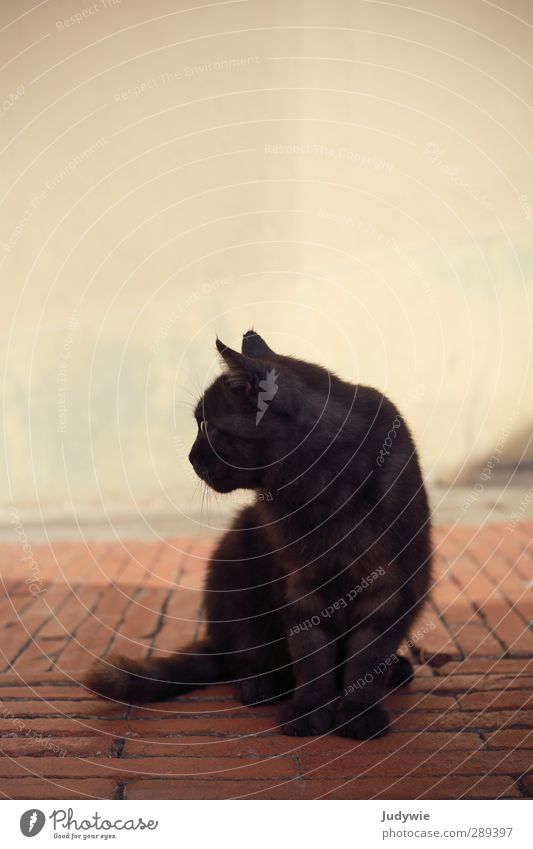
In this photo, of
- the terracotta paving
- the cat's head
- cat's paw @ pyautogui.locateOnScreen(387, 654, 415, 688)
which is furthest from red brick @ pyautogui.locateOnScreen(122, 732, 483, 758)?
the cat's head

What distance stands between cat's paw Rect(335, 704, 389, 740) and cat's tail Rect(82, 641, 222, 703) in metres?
0.47

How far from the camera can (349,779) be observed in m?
2.06

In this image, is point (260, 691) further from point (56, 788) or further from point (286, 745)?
point (56, 788)

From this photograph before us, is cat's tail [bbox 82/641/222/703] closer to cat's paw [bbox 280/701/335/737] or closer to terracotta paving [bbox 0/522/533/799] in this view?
terracotta paving [bbox 0/522/533/799]

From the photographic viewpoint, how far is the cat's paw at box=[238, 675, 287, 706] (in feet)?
8.36

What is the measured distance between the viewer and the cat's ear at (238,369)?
2.16 m

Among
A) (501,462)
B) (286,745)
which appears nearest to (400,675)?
(286,745)

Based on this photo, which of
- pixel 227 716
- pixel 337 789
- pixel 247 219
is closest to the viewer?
pixel 337 789

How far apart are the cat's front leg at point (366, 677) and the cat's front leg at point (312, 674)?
5cm

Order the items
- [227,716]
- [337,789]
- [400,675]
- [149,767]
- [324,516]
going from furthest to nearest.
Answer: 1. [400,675]
2. [227,716]
3. [324,516]
4. [149,767]
5. [337,789]

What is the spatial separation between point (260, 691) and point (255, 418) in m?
0.83

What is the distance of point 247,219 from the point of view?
4.41 meters

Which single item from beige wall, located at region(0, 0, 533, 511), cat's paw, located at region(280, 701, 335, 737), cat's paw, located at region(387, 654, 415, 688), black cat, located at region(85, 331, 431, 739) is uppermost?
beige wall, located at region(0, 0, 533, 511)
